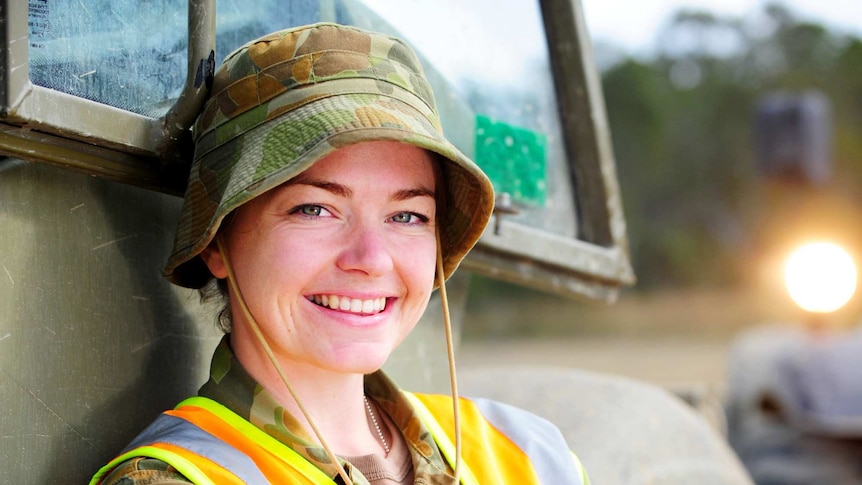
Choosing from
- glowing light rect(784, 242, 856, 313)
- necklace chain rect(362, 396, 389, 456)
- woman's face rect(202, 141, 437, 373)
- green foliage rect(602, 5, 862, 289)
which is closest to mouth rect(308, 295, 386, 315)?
woman's face rect(202, 141, 437, 373)

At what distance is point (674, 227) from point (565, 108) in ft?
57.2

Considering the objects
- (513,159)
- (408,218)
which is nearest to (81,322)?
(408,218)

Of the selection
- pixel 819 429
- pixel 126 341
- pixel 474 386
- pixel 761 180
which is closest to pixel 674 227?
pixel 761 180

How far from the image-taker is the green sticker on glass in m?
2.28

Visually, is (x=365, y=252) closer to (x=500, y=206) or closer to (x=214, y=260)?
(x=214, y=260)

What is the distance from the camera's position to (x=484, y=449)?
179cm

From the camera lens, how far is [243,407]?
153cm

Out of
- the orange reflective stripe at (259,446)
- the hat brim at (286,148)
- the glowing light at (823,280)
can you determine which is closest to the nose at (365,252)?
the hat brim at (286,148)

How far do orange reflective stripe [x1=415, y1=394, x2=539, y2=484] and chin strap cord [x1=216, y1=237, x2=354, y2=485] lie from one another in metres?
0.28

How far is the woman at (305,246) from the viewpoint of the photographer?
4.75 feet

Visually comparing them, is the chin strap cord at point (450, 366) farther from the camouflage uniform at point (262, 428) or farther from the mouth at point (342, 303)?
the mouth at point (342, 303)

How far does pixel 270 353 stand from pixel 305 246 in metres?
0.14

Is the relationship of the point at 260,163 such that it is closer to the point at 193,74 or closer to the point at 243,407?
the point at 193,74

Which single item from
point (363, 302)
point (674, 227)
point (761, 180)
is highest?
point (363, 302)
